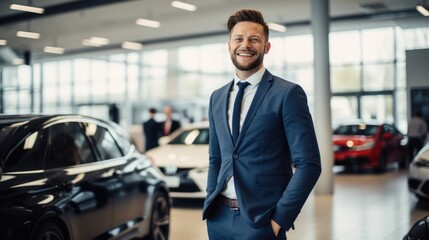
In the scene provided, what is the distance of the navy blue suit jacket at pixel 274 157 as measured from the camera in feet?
8.27

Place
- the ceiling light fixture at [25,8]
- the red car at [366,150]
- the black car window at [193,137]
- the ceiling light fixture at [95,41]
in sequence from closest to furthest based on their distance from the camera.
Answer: the ceiling light fixture at [25,8] < the black car window at [193,137] < the red car at [366,150] < the ceiling light fixture at [95,41]

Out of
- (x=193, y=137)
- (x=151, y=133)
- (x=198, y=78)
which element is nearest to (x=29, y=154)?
(x=193, y=137)

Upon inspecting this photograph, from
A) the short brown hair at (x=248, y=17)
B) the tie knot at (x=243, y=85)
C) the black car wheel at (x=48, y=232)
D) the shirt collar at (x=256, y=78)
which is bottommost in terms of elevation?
the black car wheel at (x=48, y=232)

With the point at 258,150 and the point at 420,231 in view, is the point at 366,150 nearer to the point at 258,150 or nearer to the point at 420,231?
the point at 420,231

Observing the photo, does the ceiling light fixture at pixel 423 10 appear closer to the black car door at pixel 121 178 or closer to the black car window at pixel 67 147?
the black car door at pixel 121 178

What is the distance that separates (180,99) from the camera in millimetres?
32094

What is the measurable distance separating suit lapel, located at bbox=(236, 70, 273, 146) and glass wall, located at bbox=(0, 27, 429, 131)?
373cm

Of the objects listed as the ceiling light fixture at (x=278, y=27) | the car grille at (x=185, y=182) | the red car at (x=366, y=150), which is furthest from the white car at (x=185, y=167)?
the ceiling light fixture at (x=278, y=27)

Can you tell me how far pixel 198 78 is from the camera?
31578 millimetres

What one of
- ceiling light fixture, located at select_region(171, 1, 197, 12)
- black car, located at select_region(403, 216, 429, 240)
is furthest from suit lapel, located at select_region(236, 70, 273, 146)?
ceiling light fixture, located at select_region(171, 1, 197, 12)

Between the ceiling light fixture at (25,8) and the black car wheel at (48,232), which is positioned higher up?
the ceiling light fixture at (25,8)

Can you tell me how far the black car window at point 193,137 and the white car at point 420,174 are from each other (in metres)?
3.50

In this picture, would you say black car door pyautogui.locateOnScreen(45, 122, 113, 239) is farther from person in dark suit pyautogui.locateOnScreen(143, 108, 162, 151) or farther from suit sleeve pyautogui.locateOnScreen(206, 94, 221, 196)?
person in dark suit pyautogui.locateOnScreen(143, 108, 162, 151)

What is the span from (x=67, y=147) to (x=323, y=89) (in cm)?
699
